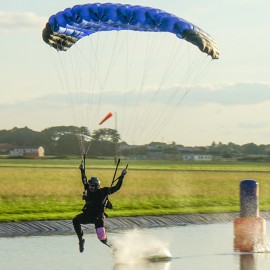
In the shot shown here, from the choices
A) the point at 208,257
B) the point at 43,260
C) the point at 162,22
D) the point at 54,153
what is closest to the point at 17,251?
the point at 43,260

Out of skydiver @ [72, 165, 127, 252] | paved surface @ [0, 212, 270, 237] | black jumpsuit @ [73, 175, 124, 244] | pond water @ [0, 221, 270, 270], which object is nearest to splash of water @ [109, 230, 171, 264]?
pond water @ [0, 221, 270, 270]

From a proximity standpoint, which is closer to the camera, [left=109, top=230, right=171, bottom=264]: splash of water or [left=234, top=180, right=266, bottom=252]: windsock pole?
[left=109, top=230, right=171, bottom=264]: splash of water

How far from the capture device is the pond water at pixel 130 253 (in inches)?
835

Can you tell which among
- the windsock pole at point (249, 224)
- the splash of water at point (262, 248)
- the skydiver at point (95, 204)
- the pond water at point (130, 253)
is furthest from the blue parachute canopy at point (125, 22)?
the pond water at point (130, 253)

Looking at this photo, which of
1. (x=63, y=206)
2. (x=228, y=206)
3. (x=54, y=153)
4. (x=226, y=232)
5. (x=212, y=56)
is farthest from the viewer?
(x=54, y=153)

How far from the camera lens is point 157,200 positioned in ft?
152

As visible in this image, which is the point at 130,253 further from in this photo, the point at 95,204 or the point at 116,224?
the point at 116,224

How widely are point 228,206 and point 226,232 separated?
15.0 meters

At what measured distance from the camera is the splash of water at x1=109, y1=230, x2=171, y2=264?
74.7 ft

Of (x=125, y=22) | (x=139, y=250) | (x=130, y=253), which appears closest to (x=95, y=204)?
(x=130, y=253)

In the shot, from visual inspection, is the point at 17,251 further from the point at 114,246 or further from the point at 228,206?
the point at 228,206

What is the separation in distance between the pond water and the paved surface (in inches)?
70.4

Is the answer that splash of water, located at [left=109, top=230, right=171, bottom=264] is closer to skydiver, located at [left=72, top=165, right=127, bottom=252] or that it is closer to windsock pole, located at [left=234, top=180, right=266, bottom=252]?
skydiver, located at [left=72, top=165, right=127, bottom=252]

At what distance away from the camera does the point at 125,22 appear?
925 inches
